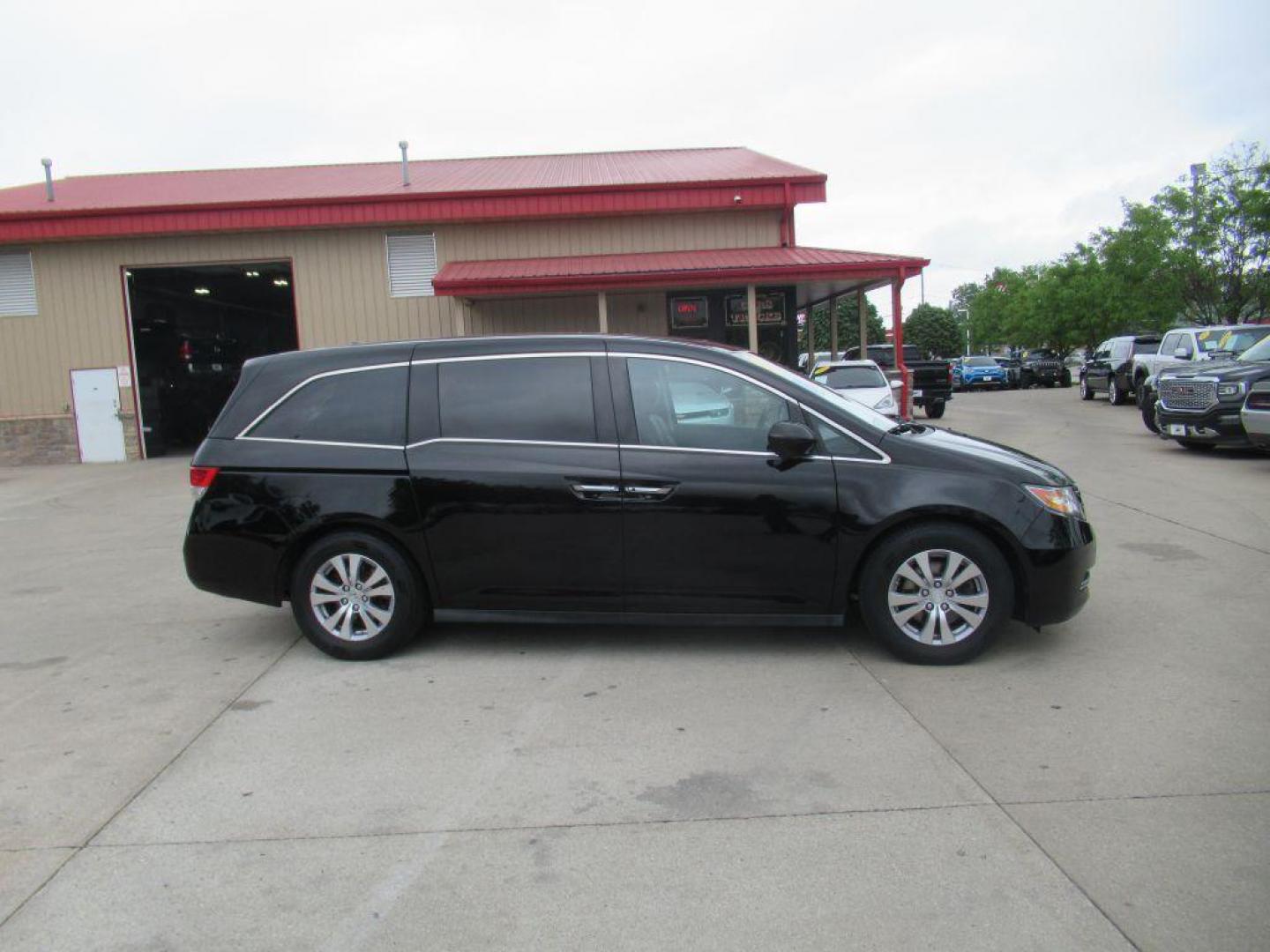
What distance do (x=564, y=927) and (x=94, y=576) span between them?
685 centimetres

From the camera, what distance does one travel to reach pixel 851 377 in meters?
17.5

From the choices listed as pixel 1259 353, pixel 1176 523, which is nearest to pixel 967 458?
Answer: pixel 1176 523

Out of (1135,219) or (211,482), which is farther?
(1135,219)

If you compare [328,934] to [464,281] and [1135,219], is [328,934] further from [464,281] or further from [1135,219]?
[1135,219]

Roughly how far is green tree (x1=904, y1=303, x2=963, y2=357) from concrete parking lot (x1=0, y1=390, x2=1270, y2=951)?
8404 cm

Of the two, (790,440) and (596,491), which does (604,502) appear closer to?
(596,491)

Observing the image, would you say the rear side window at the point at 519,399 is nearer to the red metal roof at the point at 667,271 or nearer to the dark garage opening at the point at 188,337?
the red metal roof at the point at 667,271

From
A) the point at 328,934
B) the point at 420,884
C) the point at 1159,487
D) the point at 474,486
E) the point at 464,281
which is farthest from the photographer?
the point at 464,281

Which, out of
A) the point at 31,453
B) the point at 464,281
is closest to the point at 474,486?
the point at 464,281

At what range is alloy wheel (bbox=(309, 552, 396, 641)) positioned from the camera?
556cm

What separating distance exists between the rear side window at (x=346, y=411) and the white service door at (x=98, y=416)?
16.7 m

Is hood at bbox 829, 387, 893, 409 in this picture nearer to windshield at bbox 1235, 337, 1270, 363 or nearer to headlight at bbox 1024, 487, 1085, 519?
windshield at bbox 1235, 337, 1270, 363

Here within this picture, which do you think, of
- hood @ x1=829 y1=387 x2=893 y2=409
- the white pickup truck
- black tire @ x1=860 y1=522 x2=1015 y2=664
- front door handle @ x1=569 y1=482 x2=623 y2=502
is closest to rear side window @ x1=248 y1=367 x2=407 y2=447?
front door handle @ x1=569 y1=482 x2=623 y2=502

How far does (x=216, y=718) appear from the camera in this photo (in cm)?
480
